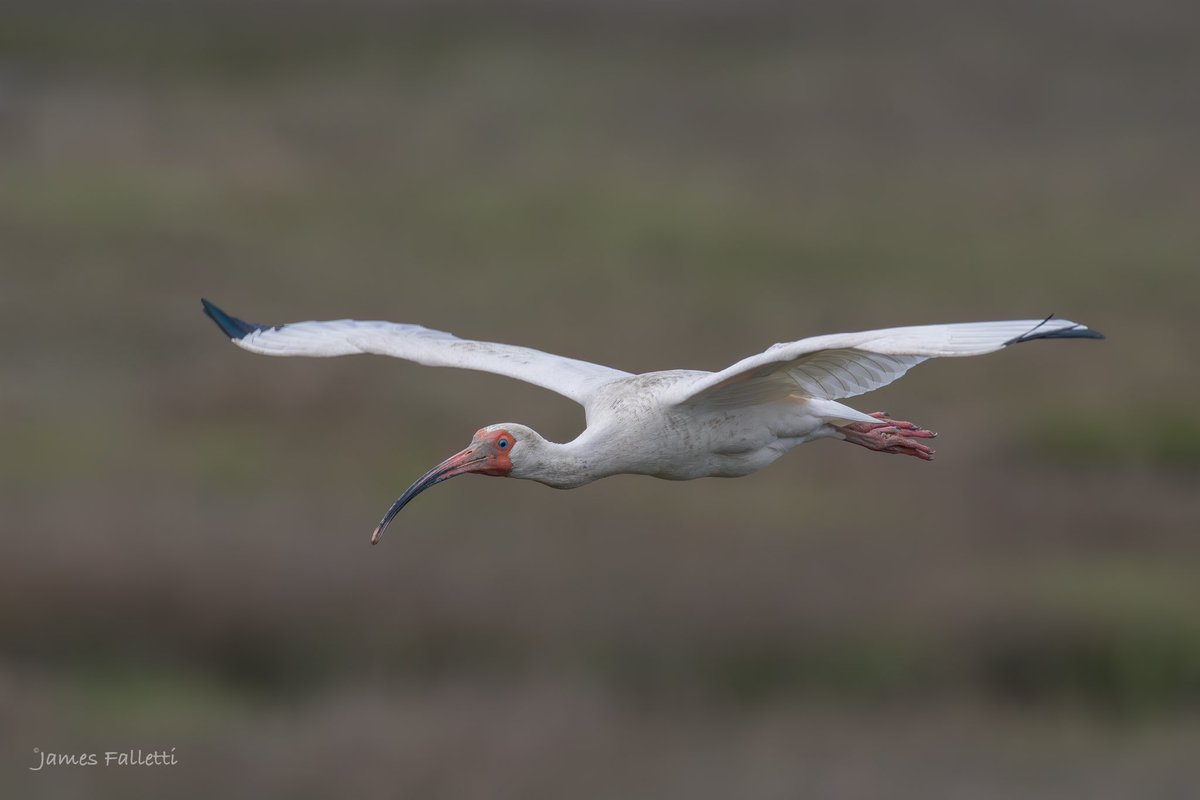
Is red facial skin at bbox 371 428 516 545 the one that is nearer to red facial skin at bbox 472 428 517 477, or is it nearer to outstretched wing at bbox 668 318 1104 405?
red facial skin at bbox 472 428 517 477

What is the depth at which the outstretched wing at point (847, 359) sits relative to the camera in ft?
37.7

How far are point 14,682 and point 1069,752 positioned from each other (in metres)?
12.2

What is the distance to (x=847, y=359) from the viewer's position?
13.6 m

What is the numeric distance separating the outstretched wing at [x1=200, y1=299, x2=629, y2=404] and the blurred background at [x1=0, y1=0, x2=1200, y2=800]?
27.6ft

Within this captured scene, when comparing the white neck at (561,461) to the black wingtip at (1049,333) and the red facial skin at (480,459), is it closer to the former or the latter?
the red facial skin at (480,459)

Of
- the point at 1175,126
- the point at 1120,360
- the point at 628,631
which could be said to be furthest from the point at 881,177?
the point at 628,631

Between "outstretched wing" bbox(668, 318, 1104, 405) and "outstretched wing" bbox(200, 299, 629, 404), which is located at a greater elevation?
"outstretched wing" bbox(200, 299, 629, 404)

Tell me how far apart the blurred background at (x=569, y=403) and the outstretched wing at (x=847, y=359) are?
1070cm

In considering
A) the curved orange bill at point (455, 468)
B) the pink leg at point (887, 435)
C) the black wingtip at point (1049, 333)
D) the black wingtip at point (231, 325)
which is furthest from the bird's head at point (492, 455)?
the black wingtip at point (231, 325)

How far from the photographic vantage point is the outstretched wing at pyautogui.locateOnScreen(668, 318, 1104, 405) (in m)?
11.5

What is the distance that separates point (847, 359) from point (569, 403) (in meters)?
17.0

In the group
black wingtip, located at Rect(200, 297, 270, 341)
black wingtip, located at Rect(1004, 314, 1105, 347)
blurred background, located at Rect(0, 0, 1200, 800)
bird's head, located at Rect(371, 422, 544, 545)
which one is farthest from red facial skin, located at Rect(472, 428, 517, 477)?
blurred background, located at Rect(0, 0, 1200, 800)
